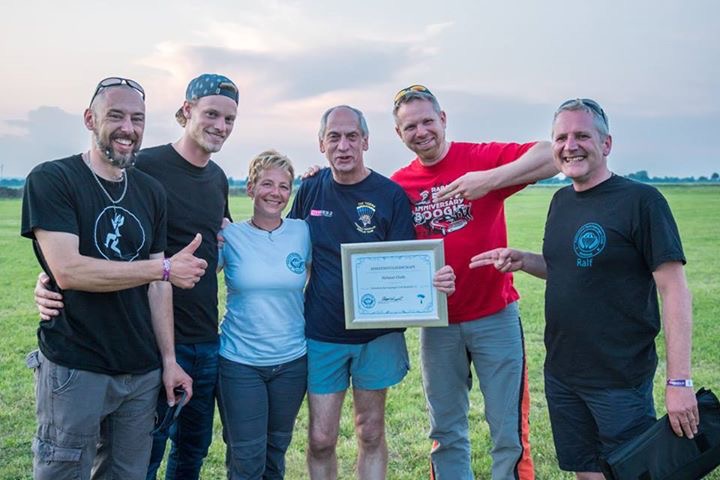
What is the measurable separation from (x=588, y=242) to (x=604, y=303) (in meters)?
0.34

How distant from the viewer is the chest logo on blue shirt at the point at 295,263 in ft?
12.9

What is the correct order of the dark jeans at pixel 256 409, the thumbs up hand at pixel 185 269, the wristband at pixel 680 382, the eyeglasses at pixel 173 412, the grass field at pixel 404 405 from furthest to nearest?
the grass field at pixel 404 405 < the dark jeans at pixel 256 409 < the eyeglasses at pixel 173 412 < the thumbs up hand at pixel 185 269 < the wristband at pixel 680 382

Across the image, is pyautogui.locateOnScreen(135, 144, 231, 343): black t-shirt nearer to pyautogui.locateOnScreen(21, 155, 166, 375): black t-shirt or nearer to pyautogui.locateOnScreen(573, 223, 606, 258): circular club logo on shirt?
pyautogui.locateOnScreen(21, 155, 166, 375): black t-shirt

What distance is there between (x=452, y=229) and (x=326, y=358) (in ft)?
3.93

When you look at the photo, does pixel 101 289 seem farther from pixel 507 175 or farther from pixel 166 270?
pixel 507 175

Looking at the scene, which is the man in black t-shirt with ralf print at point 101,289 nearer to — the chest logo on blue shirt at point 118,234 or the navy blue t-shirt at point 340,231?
the chest logo on blue shirt at point 118,234

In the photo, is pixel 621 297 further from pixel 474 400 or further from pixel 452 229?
pixel 474 400

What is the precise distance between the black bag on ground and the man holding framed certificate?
4.68 feet

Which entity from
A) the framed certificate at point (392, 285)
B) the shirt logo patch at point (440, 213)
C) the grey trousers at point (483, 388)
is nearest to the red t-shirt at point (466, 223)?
the shirt logo patch at point (440, 213)

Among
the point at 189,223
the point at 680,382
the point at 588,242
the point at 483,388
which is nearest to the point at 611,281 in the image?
the point at 588,242

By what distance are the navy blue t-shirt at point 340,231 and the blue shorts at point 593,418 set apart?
1164mm

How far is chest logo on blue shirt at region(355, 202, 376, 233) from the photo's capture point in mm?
4121

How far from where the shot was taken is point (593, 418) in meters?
3.62

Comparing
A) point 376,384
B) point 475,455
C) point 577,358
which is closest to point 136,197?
point 376,384
